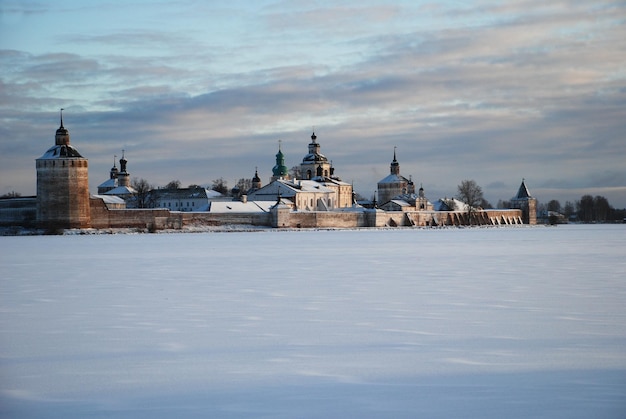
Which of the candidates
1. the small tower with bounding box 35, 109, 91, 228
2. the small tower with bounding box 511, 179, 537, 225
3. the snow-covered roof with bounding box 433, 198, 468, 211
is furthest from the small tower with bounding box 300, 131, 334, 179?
the small tower with bounding box 35, 109, 91, 228

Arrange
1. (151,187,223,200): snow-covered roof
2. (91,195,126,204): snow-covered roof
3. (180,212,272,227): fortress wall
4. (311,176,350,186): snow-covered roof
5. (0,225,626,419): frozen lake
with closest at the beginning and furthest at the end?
(0,225,626,419): frozen lake → (180,212,272,227): fortress wall → (91,195,126,204): snow-covered roof → (151,187,223,200): snow-covered roof → (311,176,350,186): snow-covered roof

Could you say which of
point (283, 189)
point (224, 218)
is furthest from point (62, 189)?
point (283, 189)

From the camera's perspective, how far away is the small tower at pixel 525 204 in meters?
64.3

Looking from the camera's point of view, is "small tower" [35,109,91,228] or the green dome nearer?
"small tower" [35,109,91,228]

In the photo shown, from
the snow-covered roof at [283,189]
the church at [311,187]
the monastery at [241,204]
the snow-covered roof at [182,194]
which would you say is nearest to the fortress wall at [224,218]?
the monastery at [241,204]

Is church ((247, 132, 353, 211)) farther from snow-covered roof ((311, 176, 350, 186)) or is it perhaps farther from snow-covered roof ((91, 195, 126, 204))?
snow-covered roof ((91, 195, 126, 204))

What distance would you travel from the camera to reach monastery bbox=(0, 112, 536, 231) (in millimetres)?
35938

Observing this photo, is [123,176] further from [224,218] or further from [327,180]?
[224,218]

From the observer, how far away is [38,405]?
3393 mm

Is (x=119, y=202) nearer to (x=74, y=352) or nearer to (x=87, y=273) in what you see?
(x=87, y=273)

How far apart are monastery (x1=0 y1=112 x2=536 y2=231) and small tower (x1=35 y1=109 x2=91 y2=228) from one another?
43 mm

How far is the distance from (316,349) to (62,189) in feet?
109

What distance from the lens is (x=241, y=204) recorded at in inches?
1746

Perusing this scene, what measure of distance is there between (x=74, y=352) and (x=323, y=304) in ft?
8.00
